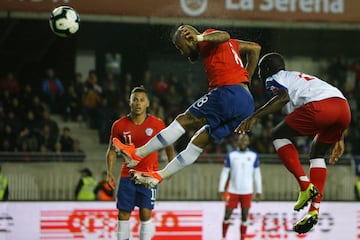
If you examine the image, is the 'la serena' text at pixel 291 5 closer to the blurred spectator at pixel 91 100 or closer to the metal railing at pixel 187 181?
the metal railing at pixel 187 181

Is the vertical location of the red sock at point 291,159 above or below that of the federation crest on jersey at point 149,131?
below

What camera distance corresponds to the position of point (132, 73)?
18.5m

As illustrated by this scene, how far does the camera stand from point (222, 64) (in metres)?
9.19

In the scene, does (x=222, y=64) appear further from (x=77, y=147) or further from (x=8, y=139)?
(x=77, y=147)

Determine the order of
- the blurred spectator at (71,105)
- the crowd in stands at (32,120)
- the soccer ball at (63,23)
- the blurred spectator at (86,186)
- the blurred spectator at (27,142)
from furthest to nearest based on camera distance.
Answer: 1. the blurred spectator at (71,105)
2. the crowd in stands at (32,120)
3. the blurred spectator at (27,142)
4. the blurred spectator at (86,186)
5. the soccer ball at (63,23)

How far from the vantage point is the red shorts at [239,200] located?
582 inches

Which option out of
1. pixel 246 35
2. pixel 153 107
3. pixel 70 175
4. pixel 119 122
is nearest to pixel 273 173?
pixel 153 107

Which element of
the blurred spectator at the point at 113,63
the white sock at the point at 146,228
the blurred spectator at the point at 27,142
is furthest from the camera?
the blurred spectator at the point at 113,63

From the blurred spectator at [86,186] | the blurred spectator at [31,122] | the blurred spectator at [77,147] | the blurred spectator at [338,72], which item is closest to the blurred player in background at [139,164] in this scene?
the blurred spectator at [86,186]

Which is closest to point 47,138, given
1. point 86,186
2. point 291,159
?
point 86,186

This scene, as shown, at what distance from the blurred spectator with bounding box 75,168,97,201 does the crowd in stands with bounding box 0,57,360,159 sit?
41.9 inches

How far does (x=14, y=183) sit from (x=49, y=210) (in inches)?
61.4

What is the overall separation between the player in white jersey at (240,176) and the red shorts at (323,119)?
535 cm

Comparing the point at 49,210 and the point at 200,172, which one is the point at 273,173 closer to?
the point at 200,172
